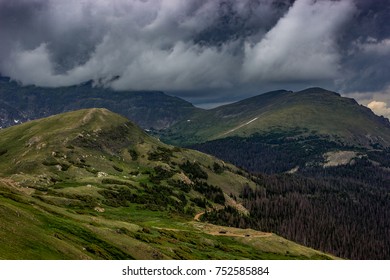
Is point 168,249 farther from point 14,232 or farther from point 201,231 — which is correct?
point 201,231

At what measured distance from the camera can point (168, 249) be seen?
4168 inches

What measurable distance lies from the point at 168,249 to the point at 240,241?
85570 millimetres

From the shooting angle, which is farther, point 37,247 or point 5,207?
point 5,207

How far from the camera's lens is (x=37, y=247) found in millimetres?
63656

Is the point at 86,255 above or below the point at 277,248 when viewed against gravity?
above
